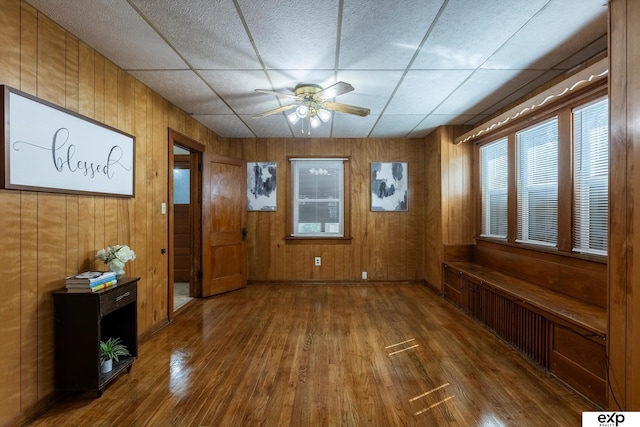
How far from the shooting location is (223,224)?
4766 millimetres

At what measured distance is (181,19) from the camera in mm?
2053

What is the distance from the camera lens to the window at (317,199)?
213 inches

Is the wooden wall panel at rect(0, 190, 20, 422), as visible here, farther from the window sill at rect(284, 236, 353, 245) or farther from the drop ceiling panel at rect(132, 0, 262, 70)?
the window sill at rect(284, 236, 353, 245)

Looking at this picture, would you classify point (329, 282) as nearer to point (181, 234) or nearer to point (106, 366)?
point (181, 234)

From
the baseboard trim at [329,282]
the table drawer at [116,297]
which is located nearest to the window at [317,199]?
the baseboard trim at [329,282]

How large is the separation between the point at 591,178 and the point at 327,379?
2.76 m

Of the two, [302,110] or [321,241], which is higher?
[302,110]

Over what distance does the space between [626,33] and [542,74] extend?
123 centimetres

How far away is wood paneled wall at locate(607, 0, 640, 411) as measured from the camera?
1659 mm

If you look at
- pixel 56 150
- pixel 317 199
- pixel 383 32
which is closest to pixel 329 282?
pixel 317 199

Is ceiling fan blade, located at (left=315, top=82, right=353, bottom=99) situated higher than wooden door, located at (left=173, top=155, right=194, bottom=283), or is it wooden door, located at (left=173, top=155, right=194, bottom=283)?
ceiling fan blade, located at (left=315, top=82, right=353, bottom=99)

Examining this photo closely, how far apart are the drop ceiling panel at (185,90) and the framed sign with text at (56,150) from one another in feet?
2.16

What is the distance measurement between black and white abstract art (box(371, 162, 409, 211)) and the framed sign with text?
3785 millimetres

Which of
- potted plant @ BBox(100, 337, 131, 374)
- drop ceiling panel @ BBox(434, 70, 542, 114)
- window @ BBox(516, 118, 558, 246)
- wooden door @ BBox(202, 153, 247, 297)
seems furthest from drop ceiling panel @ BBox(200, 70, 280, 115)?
window @ BBox(516, 118, 558, 246)
